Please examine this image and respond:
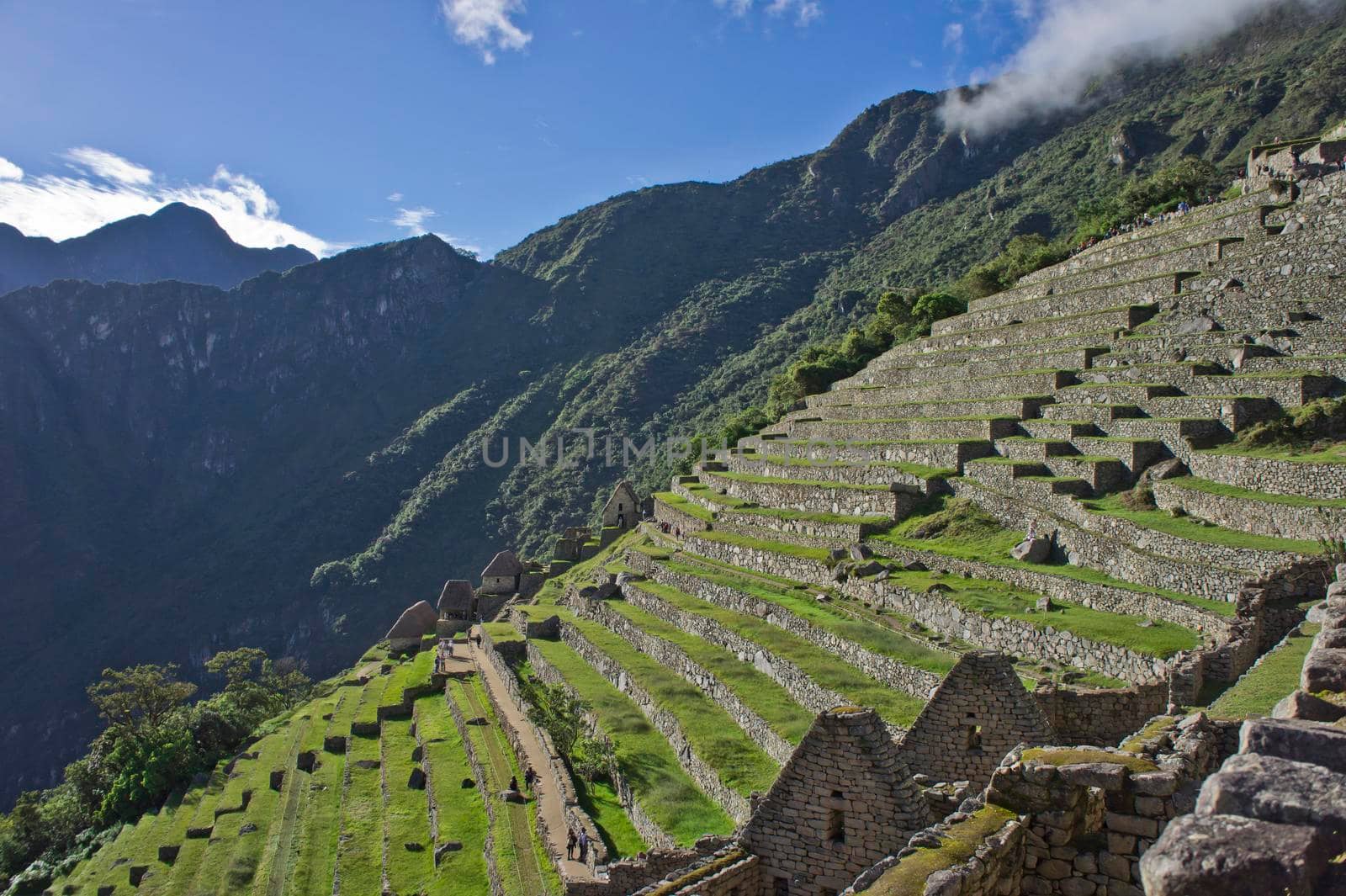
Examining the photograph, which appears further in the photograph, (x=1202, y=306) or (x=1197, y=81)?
(x=1197, y=81)

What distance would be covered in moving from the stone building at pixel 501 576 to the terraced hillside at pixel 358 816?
36.5 ft

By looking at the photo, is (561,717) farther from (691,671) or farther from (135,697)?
(135,697)

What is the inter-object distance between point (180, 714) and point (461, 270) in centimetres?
15152

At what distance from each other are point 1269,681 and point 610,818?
10811 mm

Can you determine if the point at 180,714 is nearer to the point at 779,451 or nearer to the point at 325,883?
the point at 325,883

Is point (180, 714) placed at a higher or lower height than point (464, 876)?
lower

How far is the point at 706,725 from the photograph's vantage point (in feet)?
52.1

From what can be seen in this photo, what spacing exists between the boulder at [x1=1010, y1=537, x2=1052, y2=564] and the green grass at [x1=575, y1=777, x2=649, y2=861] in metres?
9.48

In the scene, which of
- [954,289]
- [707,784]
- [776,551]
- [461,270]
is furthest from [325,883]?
[461,270]

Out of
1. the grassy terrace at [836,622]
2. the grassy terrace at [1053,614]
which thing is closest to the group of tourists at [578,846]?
the grassy terrace at [836,622]

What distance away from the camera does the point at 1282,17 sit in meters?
72.2

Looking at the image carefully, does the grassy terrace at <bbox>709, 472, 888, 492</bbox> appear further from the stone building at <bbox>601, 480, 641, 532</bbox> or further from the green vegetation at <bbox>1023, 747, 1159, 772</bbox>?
the green vegetation at <bbox>1023, 747, 1159, 772</bbox>

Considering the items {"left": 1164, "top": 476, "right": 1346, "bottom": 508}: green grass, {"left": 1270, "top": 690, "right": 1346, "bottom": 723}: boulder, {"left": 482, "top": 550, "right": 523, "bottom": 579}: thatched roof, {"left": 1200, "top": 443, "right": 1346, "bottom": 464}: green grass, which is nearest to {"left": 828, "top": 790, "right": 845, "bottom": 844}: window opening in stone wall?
{"left": 1270, "top": 690, "right": 1346, "bottom": 723}: boulder

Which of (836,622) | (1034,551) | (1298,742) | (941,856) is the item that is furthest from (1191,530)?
(1298,742)
